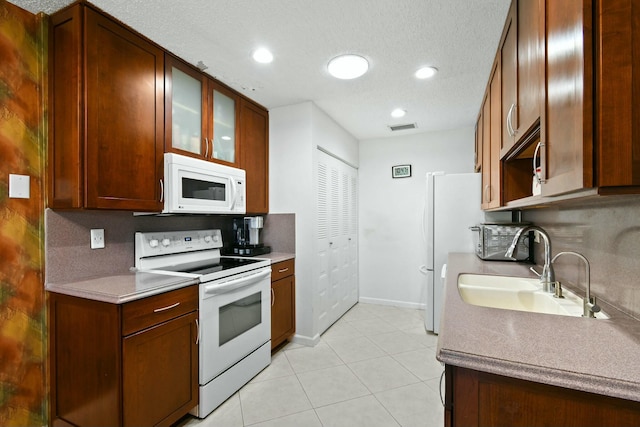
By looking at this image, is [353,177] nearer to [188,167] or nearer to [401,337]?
[401,337]

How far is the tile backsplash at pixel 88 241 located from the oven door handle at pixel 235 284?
2.19 feet

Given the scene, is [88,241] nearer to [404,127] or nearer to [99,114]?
[99,114]

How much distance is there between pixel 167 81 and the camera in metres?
2.01

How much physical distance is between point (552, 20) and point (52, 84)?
7.74 ft

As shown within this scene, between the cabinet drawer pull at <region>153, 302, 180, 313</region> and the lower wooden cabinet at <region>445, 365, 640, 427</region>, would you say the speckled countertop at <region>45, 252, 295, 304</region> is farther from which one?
the lower wooden cabinet at <region>445, 365, 640, 427</region>

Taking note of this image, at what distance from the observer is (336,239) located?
11.4 feet

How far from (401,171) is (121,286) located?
3.40 meters

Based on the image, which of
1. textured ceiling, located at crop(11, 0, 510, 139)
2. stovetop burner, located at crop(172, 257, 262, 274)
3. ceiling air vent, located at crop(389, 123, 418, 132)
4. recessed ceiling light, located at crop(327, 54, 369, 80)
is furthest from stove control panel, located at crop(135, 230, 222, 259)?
ceiling air vent, located at crop(389, 123, 418, 132)

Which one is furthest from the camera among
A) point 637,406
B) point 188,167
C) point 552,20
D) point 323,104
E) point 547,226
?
point 323,104

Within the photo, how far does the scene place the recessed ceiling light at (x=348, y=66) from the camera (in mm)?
2074

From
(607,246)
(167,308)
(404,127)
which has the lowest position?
(167,308)

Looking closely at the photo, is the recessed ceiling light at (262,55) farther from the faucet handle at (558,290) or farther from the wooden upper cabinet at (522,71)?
the faucet handle at (558,290)

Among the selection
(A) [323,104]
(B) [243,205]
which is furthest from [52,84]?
(A) [323,104]

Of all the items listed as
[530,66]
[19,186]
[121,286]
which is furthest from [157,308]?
[530,66]
